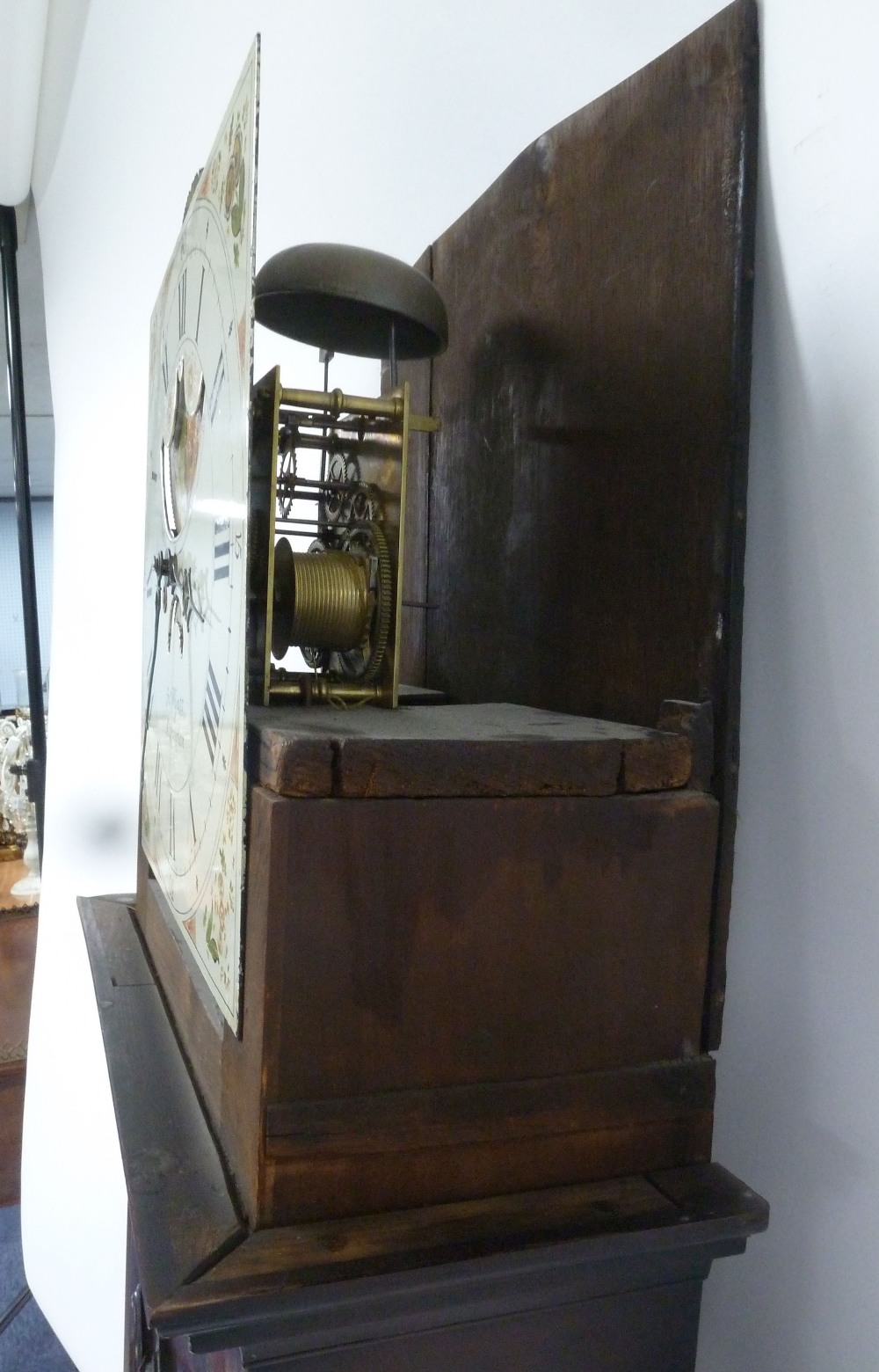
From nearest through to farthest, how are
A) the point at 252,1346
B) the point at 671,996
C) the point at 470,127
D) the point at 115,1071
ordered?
the point at 252,1346
the point at 671,996
the point at 115,1071
the point at 470,127

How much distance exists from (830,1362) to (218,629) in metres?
0.60

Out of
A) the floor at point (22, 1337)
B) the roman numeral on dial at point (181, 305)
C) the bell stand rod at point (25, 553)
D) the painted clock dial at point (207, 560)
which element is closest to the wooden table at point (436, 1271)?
the painted clock dial at point (207, 560)

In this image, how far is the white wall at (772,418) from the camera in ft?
2.05

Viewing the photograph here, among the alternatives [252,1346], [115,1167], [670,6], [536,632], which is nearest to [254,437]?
[536,632]

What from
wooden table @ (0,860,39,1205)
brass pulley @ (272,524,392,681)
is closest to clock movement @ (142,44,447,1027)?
brass pulley @ (272,524,392,681)

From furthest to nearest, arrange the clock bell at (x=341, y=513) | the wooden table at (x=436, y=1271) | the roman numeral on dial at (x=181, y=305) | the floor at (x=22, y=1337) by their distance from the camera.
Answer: the floor at (x=22, y=1337), the roman numeral on dial at (x=181, y=305), the clock bell at (x=341, y=513), the wooden table at (x=436, y=1271)

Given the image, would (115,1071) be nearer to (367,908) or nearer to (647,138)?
(367,908)

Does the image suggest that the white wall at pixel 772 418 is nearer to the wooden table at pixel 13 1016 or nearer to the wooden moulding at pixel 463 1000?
the wooden moulding at pixel 463 1000

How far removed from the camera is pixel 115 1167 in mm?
1881

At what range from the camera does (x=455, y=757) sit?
58cm

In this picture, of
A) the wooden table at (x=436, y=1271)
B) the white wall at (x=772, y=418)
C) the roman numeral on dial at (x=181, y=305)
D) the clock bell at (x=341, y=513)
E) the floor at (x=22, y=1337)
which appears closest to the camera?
the wooden table at (x=436, y=1271)

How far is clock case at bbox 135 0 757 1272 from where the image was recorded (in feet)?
1.85

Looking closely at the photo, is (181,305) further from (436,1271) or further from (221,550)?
(436,1271)

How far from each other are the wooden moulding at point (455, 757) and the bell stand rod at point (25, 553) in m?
2.21
